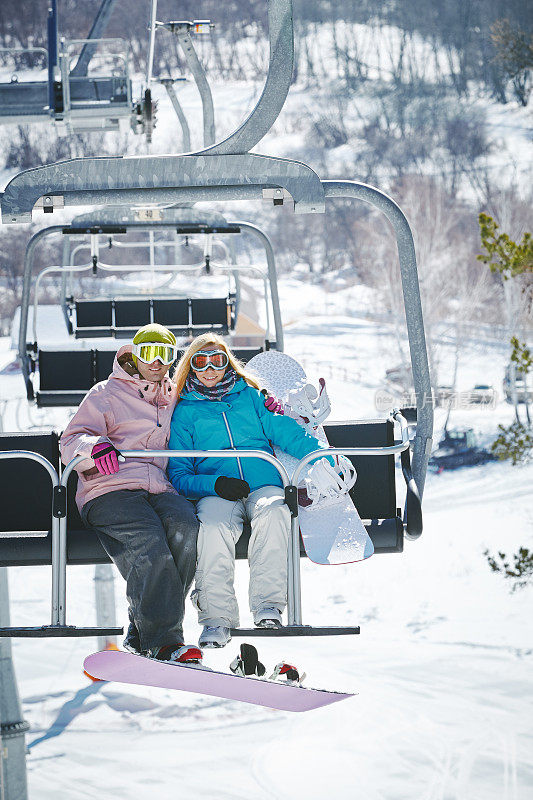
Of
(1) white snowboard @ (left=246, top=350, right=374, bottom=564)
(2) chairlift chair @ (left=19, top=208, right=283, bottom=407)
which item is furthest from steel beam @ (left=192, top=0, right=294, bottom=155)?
(2) chairlift chair @ (left=19, top=208, right=283, bottom=407)

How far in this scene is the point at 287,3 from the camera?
2680 millimetres

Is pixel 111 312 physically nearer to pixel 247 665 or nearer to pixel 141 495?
pixel 141 495

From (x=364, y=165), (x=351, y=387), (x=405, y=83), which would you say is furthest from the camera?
(x=405, y=83)

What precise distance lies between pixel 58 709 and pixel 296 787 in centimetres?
437

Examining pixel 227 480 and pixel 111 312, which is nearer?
pixel 227 480

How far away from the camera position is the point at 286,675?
278cm

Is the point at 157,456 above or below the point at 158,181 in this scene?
below

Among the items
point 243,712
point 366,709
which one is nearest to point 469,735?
point 366,709

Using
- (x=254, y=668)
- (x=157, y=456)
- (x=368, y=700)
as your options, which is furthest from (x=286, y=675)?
(x=368, y=700)

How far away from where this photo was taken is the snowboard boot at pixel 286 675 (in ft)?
9.00

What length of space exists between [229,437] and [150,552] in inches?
18.0

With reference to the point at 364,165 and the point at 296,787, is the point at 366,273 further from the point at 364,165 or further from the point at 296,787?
the point at 296,787

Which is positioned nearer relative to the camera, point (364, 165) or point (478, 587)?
point (478, 587)

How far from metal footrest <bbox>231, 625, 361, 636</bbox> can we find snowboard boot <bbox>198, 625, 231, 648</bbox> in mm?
21
